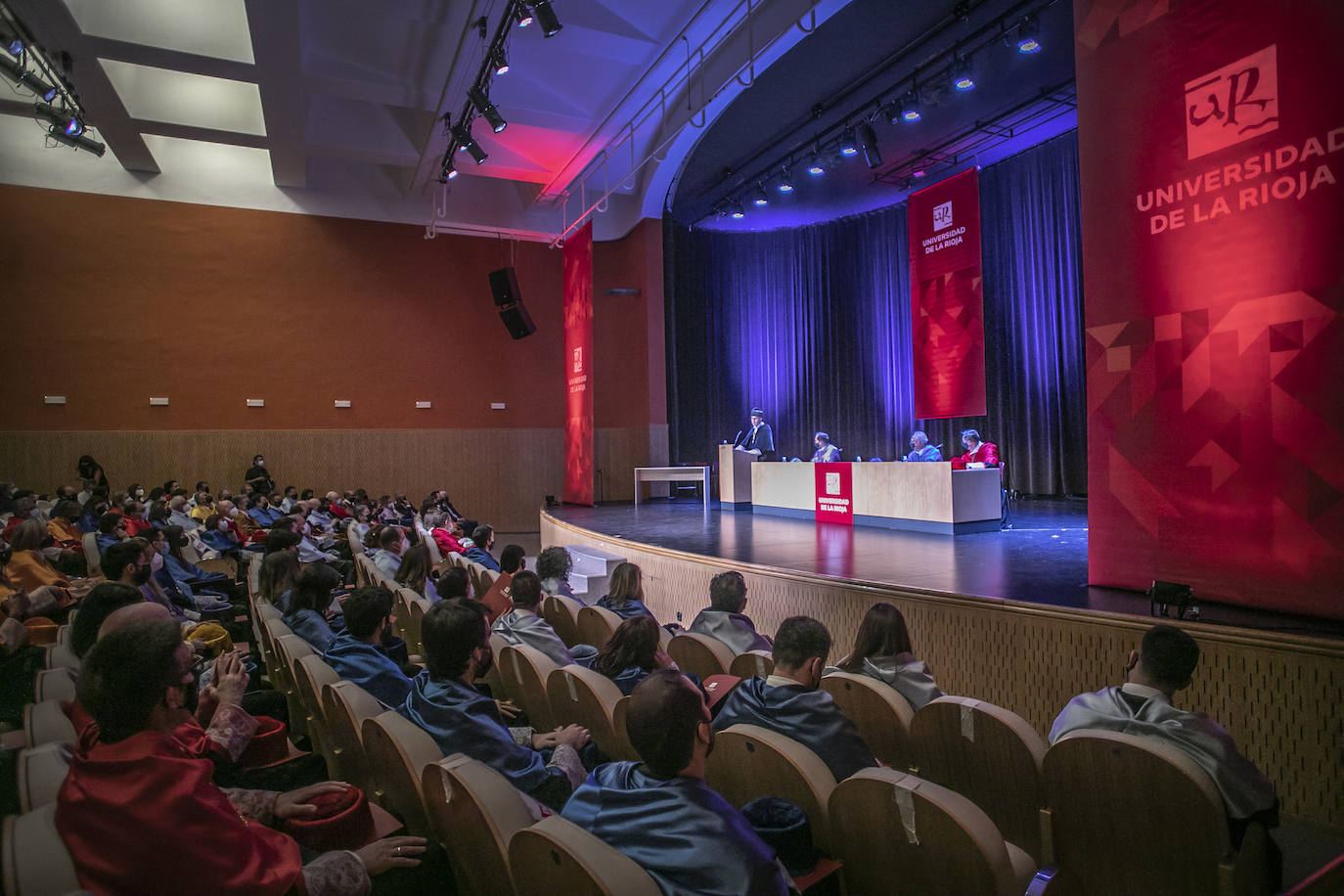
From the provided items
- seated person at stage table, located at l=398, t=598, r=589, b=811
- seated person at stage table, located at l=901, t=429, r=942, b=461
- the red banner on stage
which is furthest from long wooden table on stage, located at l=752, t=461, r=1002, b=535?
seated person at stage table, located at l=398, t=598, r=589, b=811

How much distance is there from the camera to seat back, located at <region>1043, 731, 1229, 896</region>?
169 cm

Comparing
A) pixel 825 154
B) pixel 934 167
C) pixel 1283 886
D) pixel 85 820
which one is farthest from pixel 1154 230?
pixel 934 167

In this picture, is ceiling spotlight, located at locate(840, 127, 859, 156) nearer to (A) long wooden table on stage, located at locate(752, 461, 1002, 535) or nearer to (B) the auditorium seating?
(A) long wooden table on stage, located at locate(752, 461, 1002, 535)

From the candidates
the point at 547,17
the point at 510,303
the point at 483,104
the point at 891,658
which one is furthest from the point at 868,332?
the point at 891,658

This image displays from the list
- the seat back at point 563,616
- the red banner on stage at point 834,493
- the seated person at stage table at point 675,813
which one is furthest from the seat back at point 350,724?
the red banner on stage at point 834,493

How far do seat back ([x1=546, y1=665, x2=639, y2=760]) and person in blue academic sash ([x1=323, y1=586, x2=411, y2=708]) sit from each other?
537 millimetres

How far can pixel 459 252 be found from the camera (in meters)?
13.5

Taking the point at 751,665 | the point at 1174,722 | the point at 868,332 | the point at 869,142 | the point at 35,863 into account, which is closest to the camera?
the point at 35,863

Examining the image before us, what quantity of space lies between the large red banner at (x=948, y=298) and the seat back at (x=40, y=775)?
34.9 ft

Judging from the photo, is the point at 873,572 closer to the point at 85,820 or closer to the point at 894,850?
the point at 894,850

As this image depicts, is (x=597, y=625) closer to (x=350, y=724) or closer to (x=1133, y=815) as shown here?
(x=350, y=724)

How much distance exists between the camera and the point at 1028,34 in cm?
739

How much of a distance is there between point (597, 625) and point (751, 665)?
1.05 metres

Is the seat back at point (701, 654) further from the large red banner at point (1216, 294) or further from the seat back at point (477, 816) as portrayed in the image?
the large red banner at point (1216, 294)
